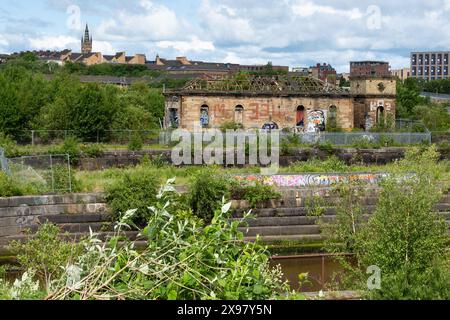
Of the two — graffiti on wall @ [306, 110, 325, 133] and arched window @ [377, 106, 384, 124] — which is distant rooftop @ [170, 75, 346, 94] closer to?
graffiti on wall @ [306, 110, 325, 133]

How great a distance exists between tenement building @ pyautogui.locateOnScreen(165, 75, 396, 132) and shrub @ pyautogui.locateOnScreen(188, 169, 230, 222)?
2049cm

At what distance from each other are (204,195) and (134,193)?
2625 millimetres

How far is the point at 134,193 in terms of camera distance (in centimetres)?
2686

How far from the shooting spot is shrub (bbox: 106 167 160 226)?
1040 inches

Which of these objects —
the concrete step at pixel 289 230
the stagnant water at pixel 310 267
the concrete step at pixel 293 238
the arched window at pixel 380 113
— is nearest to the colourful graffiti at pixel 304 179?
the concrete step at pixel 289 230

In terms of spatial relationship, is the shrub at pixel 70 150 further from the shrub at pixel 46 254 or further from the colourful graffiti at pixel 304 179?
the shrub at pixel 46 254

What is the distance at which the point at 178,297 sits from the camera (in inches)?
374

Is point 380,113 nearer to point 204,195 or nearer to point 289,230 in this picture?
point 289,230

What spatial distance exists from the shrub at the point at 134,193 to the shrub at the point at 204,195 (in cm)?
142

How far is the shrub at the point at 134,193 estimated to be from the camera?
26.4 m

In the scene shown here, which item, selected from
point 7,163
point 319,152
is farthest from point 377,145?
point 7,163

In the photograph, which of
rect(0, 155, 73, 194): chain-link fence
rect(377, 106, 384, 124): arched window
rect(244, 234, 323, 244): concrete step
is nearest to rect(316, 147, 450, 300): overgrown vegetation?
rect(244, 234, 323, 244): concrete step

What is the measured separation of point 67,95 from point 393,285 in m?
37.0

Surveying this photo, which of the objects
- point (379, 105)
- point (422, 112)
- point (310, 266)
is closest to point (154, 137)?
point (379, 105)
